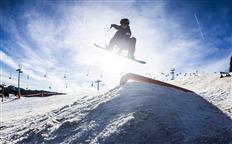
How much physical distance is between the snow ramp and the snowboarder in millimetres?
5448

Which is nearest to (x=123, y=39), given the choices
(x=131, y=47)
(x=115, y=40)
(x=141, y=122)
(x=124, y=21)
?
(x=115, y=40)

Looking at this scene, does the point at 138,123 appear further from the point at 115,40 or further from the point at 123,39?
the point at 115,40

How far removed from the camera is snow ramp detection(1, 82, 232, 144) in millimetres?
5598

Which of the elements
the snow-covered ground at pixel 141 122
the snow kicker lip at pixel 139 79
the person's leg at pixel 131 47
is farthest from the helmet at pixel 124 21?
the snow-covered ground at pixel 141 122

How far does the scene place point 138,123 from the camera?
600 centimetres

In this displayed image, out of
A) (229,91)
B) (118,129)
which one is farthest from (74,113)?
(229,91)

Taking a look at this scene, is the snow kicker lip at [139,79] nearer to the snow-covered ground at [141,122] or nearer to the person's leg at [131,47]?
the snow-covered ground at [141,122]

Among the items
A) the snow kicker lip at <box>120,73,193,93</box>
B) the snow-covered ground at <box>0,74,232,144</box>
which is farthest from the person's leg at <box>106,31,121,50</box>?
the snow-covered ground at <box>0,74,232,144</box>

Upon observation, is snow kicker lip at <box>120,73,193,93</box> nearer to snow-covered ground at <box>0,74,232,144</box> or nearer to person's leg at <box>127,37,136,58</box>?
snow-covered ground at <box>0,74,232,144</box>

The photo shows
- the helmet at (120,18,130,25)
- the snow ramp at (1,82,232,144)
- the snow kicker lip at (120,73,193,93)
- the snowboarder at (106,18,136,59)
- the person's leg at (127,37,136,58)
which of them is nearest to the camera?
the snow ramp at (1,82,232,144)

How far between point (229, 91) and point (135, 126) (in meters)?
5.24

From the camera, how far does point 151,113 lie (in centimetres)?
635

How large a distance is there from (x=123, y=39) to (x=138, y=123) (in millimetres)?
8443

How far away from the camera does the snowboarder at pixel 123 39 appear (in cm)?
1352
